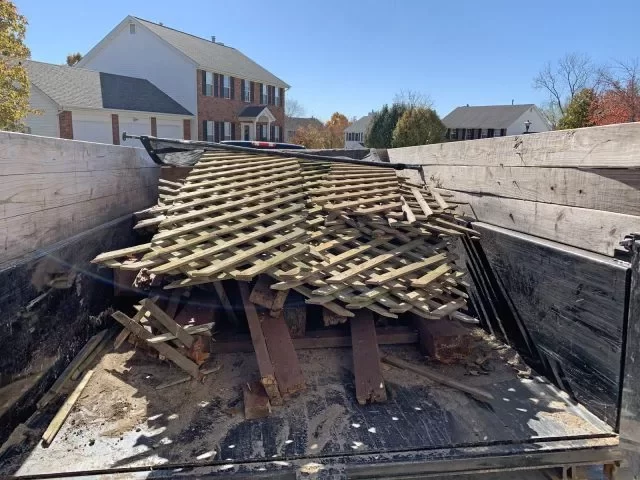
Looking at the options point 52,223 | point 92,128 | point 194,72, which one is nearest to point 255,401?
point 52,223

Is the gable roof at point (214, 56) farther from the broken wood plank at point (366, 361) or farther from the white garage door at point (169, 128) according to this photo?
the broken wood plank at point (366, 361)

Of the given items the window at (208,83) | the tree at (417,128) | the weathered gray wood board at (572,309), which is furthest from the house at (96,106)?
the weathered gray wood board at (572,309)

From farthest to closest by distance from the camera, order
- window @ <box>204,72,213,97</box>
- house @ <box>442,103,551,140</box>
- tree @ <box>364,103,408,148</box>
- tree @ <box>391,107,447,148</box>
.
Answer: house @ <box>442,103,551,140</box>
window @ <box>204,72,213,97</box>
tree @ <box>364,103,408,148</box>
tree @ <box>391,107,447,148</box>

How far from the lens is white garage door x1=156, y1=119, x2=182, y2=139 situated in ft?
86.0

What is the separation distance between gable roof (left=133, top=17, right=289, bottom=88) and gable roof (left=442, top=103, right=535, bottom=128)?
2490cm

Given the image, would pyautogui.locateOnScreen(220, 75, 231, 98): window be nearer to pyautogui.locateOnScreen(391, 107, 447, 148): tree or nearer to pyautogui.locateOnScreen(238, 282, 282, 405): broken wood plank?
pyautogui.locateOnScreen(391, 107, 447, 148): tree

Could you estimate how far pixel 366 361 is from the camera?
9.04 feet

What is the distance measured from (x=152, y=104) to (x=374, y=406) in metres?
26.9

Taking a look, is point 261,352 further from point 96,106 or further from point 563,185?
point 96,106

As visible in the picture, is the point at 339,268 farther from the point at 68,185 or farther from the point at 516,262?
the point at 68,185

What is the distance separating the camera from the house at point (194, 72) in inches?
Result: 1081

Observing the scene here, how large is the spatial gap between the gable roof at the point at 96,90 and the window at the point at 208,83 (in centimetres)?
195

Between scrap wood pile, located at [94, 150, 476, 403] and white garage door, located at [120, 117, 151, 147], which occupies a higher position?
white garage door, located at [120, 117, 151, 147]

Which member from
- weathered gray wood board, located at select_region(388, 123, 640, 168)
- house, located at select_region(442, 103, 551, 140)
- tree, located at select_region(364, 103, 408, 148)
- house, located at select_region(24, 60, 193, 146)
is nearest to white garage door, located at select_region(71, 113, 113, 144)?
house, located at select_region(24, 60, 193, 146)
